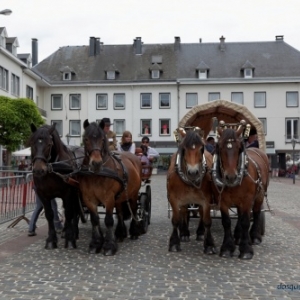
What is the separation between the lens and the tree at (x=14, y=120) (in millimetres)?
26734

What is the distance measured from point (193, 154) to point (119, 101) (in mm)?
46061

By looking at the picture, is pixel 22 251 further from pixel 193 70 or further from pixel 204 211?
pixel 193 70

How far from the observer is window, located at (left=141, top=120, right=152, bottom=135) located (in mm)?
52625

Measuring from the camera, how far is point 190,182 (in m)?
7.55

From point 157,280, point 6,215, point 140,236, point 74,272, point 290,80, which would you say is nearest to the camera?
point 157,280

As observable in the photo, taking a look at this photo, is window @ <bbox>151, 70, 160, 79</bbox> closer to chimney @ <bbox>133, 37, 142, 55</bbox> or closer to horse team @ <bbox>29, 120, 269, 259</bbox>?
chimney @ <bbox>133, 37, 142, 55</bbox>

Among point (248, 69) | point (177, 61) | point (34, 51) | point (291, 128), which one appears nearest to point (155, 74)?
point (177, 61)

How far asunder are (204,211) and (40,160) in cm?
272

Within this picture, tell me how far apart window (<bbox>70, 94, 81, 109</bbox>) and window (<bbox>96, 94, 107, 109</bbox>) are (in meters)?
2.05

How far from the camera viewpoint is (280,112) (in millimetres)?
51688

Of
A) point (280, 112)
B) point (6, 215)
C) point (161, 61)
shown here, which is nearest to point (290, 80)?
point (280, 112)

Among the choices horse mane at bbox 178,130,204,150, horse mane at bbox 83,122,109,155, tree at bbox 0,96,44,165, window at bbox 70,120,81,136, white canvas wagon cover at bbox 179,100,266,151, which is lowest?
horse mane at bbox 178,130,204,150

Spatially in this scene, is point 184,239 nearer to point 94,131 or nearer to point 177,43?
point 94,131

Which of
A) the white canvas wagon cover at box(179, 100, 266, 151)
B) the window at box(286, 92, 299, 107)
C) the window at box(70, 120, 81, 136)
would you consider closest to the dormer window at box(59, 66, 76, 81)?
the window at box(70, 120, 81, 136)
